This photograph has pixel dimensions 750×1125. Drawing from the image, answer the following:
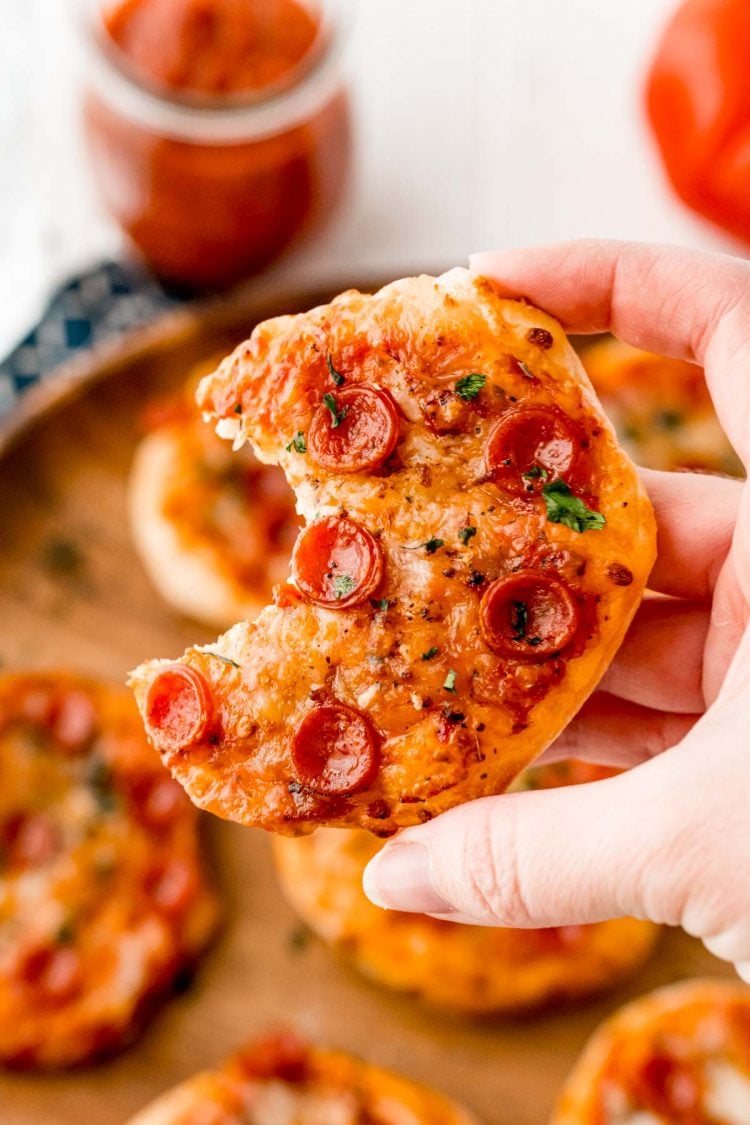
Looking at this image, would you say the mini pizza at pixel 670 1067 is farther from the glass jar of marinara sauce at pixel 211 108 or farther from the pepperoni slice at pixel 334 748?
the glass jar of marinara sauce at pixel 211 108

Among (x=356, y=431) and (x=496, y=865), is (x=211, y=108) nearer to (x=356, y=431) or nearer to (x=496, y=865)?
(x=356, y=431)

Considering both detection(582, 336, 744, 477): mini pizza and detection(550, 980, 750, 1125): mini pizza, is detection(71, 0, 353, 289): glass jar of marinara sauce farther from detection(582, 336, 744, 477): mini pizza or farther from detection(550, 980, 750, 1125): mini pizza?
detection(550, 980, 750, 1125): mini pizza

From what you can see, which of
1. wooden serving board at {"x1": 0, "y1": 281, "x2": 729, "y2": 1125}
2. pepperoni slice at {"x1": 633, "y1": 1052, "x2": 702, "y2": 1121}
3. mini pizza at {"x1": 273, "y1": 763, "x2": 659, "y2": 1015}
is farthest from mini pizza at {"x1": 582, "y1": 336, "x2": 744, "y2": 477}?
pepperoni slice at {"x1": 633, "y1": 1052, "x2": 702, "y2": 1121}

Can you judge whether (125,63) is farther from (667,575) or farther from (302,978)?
(302,978)

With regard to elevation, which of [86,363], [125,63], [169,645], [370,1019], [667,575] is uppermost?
[125,63]

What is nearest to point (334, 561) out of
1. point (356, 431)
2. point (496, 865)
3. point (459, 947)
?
point (356, 431)

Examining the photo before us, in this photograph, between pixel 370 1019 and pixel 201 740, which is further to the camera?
pixel 370 1019

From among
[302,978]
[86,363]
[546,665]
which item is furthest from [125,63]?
[302,978]
